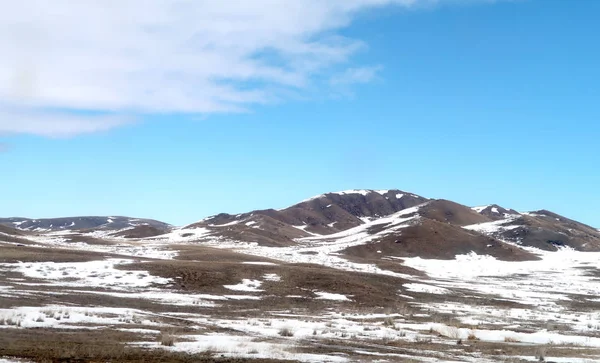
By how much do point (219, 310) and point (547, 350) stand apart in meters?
21.1

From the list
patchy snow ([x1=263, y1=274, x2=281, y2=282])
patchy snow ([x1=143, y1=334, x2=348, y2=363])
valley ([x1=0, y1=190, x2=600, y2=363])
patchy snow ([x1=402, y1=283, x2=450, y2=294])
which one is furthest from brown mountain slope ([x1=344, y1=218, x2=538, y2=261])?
patchy snow ([x1=143, y1=334, x2=348, y2=363])

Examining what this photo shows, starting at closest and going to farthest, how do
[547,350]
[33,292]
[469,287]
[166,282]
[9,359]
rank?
[9,359] → [547,350] → [33,292] → [166,282] → [469,287]

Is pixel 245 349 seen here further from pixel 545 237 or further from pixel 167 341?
pixel 545 237

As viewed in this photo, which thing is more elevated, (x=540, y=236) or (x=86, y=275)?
(x=540, y=236)

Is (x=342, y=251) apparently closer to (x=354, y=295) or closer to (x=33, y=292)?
(x=354, y=295)

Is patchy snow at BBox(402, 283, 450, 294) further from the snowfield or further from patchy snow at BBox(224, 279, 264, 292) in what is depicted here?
patchy snow at BBox(224, 279, 264, 292)

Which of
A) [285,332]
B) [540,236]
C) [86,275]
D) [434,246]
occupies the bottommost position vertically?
[285,332]

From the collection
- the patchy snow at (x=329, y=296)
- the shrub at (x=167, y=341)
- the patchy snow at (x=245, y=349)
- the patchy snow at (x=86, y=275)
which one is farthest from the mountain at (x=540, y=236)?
the shrub at (x=167, y=341)

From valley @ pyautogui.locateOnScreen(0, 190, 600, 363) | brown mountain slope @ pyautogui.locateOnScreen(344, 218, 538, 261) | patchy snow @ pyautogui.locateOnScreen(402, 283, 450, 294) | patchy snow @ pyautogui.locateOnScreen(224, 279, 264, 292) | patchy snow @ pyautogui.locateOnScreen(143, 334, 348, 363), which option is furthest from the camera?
brown mountain slope @ pyautogui.locateOnScreen(344, 218, 538, 261)

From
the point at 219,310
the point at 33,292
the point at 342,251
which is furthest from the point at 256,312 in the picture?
the point at 342,251

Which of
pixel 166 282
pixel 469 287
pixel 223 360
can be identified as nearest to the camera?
pixel 223 360

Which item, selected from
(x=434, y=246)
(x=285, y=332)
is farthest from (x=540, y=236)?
(x=285, y=332)

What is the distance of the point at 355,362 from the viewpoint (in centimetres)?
1955

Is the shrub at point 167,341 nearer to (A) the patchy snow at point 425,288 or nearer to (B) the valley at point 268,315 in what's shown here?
(B) the valley at point 268,315
